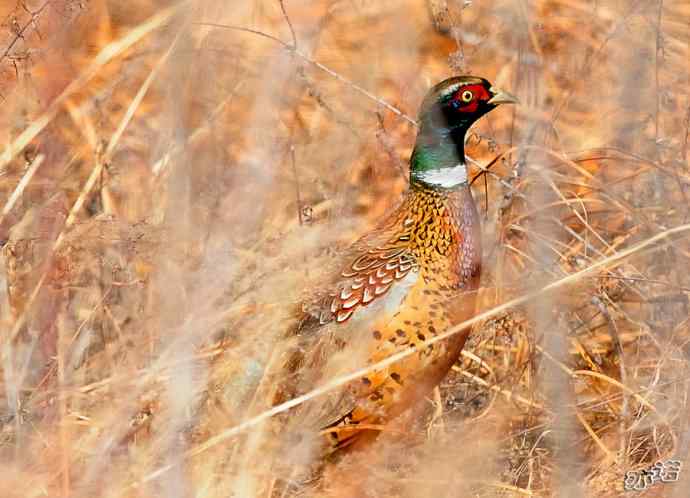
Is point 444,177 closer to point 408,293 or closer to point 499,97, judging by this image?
point 499,97

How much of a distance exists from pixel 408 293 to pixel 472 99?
0.58m

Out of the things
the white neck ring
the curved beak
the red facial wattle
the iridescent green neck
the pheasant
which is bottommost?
the pheasant

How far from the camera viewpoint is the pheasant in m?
2.82

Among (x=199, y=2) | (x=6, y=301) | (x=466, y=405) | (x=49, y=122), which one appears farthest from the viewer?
(x=466, y=405)

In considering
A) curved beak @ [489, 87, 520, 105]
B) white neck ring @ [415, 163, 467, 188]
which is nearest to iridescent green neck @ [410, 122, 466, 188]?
white neck ring @ [415, 163, 467, 188]

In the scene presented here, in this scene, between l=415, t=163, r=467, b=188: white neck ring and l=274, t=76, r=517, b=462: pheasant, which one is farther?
l=415, t=163, r=467, b=188: white neck ring

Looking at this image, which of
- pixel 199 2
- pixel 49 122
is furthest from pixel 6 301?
pixel 199 2

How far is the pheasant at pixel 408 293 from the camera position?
2.82 metres

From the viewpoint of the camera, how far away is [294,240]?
272cm

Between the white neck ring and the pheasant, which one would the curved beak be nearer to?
the pheasant

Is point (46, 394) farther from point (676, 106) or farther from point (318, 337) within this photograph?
point (676, 106)

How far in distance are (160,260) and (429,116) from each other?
161cm

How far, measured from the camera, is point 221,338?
2619 millimetres

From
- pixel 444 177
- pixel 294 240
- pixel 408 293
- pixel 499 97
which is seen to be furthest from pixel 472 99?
pixel 294 240
